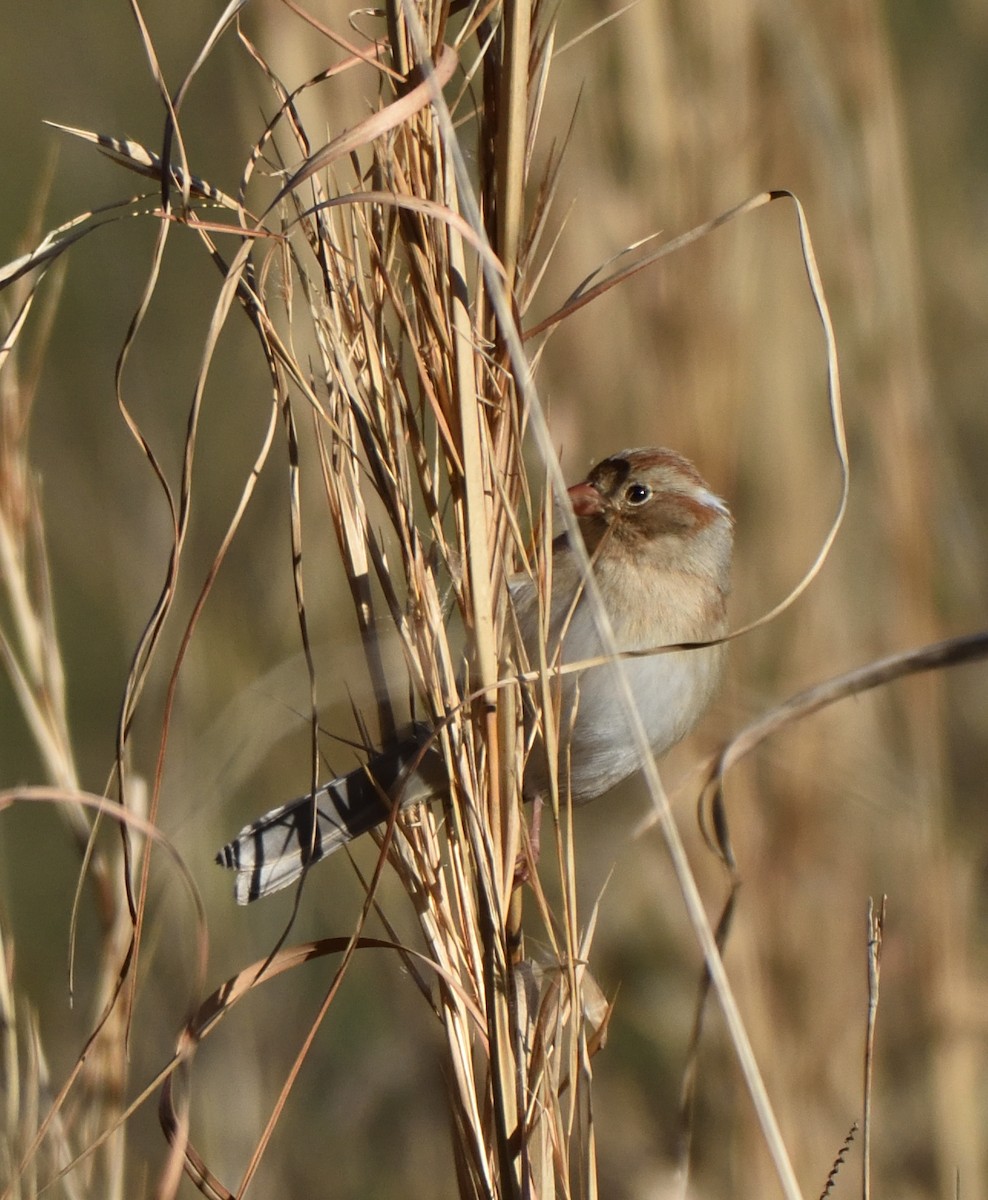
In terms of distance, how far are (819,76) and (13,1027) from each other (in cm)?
216

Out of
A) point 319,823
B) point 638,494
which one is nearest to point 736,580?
point 638,494

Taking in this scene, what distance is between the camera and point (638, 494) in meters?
2.55

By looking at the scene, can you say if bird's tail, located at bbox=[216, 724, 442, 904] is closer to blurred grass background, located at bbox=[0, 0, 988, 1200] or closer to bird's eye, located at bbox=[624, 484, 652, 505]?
blurred grass background, located at bbox=[0, 0, 988, 1200]

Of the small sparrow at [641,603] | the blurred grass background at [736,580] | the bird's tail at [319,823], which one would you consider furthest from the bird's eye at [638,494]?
the bird's tail at [319,823]

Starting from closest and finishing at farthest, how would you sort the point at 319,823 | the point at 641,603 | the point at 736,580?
the point at 319,823
the point at 641,603
the point at 736,580

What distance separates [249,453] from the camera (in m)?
3.37

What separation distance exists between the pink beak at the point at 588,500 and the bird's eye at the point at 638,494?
0.17ft

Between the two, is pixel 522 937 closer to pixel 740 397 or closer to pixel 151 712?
pixel 740 397

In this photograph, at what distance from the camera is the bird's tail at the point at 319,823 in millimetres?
1529

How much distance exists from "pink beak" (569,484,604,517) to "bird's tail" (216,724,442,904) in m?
0.83

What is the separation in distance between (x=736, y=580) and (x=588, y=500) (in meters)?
0.55

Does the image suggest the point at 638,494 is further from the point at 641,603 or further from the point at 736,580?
the point at 736,580

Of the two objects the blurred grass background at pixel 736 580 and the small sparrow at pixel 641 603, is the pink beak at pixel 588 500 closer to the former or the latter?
the small sparrow at pixel 641 603

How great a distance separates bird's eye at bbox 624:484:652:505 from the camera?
8.32 ft
